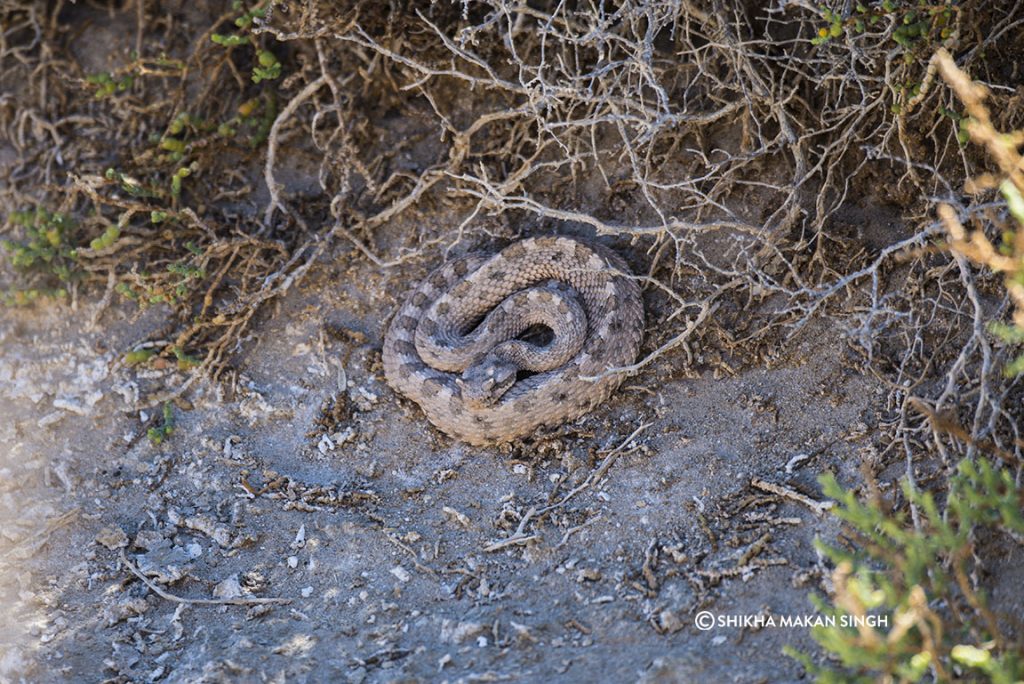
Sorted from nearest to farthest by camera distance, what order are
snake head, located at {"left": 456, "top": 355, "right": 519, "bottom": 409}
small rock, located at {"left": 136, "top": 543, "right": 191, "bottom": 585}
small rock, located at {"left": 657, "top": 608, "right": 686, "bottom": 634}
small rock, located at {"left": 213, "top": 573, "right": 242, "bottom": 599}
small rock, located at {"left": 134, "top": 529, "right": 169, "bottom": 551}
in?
small rock, located at {"left": 657, "top": 608, "right": 686, "bottom": 634}
small rock, located at {"left": 213, "top": 573, "right": 242, "bottom": 599}
small rock, located at {"left": 136, "top": 543, "right": 191, "bottom": 585}
small rock, located at {"left": 134, "top": 529, "right": 169, "bottom": 551}
snake head, located at {"left": 456, "top": 355, "right": 519, "bottom": 409}

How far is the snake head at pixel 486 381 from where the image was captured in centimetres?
584

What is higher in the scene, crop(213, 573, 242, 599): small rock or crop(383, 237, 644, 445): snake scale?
crop(383, 237, 644, 445): snake scale

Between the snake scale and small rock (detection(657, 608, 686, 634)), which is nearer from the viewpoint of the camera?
small rock (detection(657, 608, 686, 634))

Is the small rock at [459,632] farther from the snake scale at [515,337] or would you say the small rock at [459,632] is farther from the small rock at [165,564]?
the small rock at [165,564]

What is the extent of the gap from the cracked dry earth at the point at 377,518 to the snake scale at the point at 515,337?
164 millimetres

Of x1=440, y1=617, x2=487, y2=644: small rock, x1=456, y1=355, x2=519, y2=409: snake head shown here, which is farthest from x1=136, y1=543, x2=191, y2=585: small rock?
x1=456, y1=355, x2=519, y2=409: snake head

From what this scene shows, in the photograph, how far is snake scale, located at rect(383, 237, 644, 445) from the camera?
5852mm

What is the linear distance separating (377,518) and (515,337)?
179cm

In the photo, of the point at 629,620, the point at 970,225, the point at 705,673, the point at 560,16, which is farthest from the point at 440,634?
the point at 560,16

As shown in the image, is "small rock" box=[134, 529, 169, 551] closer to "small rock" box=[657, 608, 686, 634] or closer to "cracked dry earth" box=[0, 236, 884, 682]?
"cracked dry earth" box=[0, 236, 884, 682]

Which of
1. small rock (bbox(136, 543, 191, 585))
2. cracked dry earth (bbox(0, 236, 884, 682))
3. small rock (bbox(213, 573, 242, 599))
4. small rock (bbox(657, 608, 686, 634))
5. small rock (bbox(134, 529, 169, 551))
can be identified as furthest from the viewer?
small rock (bbox(134, 529, 169, 551))

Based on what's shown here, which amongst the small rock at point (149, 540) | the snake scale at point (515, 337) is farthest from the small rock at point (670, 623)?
the small rock at point (149, 540)

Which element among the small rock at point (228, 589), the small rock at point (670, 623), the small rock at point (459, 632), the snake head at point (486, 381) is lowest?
the small rock at point (228, 589)

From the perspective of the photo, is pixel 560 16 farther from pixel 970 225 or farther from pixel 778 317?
pixel 970 225
